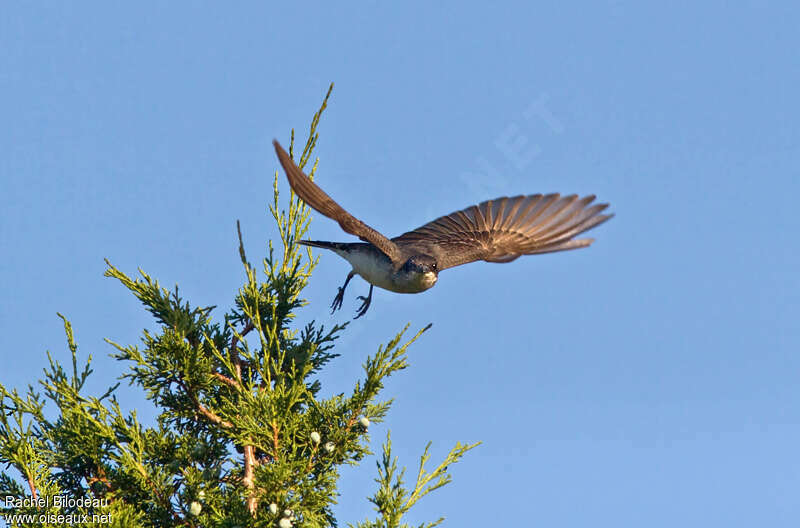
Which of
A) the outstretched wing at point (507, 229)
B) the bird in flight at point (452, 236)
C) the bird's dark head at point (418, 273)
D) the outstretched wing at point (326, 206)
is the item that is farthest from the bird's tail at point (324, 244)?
the outstretched wing at point (507, 229)

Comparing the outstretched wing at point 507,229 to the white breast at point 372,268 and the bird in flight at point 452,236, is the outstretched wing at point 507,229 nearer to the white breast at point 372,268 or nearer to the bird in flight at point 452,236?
the bird in flight at point 452,236

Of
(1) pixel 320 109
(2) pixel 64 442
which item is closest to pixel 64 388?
(2) pixel 64 442

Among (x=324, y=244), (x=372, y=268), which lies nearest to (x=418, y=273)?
(x=372, y=268)

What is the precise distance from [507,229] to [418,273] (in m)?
2.40

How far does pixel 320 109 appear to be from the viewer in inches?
286

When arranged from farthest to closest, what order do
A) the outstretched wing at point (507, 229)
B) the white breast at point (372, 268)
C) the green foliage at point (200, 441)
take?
the outstretched wing at point (507, 229) → the white breast at point (372, 268) → the green foliage at point (200, 441)

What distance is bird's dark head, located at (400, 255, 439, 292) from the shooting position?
27.5 ft

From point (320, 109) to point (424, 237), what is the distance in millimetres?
3515

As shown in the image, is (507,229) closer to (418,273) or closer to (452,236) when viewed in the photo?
(452,236)

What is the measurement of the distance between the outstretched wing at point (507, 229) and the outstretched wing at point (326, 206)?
102cm

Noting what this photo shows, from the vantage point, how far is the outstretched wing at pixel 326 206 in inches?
276

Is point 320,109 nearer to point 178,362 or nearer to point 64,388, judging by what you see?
point 178,362

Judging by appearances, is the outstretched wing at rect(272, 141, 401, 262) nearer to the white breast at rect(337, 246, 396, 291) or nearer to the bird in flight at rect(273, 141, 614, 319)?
the bird in flight at rect(273, 141, 614, 319)

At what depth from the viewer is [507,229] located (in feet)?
34.0
